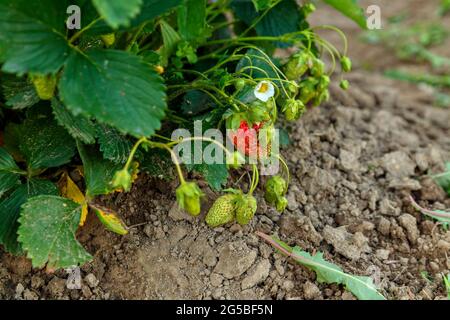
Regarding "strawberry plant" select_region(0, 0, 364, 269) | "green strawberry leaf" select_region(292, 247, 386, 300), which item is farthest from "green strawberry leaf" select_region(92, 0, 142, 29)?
"green strawberry leaf" select_region(292, 247, 386, 300)

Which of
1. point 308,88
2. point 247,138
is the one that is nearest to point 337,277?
point 247,138

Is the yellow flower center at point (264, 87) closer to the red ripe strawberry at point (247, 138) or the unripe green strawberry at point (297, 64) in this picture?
the red ripe strawberry at point (247, 138)

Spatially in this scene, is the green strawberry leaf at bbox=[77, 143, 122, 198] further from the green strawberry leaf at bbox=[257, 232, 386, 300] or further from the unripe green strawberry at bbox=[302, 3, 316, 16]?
the unripe green strawberry at bbox=[302, 3, 316, 16]

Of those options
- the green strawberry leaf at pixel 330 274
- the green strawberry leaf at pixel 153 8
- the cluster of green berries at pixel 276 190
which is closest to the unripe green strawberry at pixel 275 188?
the cluster of green berries at pixel 276 190

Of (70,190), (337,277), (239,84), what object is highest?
(239,84)

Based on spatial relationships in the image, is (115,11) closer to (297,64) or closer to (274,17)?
(297,64)
